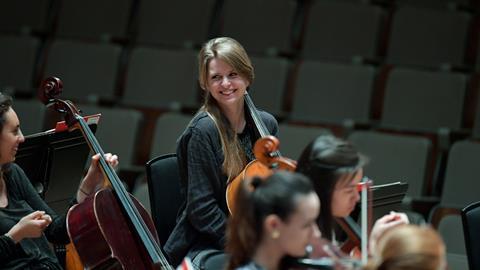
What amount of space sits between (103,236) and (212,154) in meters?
0.36

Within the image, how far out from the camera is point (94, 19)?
14.5 ft

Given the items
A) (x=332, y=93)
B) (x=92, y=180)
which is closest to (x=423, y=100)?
(x=332, y=93)

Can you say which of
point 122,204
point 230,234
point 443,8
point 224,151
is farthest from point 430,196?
point 230,234

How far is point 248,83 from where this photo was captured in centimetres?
254

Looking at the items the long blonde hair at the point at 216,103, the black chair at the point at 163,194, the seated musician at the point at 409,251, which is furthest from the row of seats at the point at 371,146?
the seated musician at the point at 409,251

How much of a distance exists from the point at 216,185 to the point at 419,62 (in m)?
1.99

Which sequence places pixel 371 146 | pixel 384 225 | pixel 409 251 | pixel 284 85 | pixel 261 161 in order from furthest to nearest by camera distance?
pixel 284 85 < pixel 371 146 < pixel 261 161 < pixel 384 225 < pixel 409 251

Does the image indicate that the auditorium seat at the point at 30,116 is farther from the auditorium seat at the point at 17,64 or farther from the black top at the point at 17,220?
the black top at the point at 17,220

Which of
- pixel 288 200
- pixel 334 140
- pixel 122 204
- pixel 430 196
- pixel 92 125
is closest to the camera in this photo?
pixel 288 200

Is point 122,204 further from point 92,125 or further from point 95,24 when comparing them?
point 95,24

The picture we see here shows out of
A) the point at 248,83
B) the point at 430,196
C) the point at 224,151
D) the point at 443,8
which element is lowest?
the point at 430,196

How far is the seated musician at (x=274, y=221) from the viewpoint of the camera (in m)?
1.56

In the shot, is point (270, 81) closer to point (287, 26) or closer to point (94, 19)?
point (287, 26)

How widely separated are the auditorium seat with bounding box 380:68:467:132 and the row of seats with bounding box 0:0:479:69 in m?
0.22
